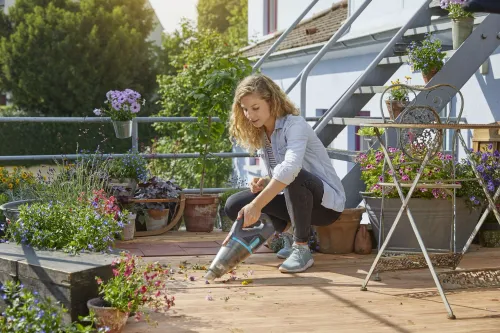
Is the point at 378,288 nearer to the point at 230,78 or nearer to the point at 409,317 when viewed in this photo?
the point at 409,317

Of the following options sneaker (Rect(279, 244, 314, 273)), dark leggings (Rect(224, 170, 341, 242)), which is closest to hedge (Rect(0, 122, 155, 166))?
dark leggings (Rect(224, 170, 341, 242))

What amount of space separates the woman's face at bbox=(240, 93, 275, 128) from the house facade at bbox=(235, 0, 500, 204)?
7.47 feet

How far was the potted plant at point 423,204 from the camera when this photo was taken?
5500 millimetres

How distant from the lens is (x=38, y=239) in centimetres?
425

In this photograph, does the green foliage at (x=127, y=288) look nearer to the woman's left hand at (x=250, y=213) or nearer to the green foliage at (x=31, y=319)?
the green foliage at (x=31, y=319)

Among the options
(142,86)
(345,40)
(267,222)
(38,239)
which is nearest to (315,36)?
(345,40)

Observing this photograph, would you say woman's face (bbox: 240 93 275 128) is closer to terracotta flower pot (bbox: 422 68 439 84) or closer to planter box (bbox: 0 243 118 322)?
planter box (bbox: 0 243 118 322)

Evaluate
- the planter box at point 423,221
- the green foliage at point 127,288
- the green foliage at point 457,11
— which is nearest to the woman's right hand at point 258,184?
the planter box at point 423,221

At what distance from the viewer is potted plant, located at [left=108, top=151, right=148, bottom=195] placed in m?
6.67

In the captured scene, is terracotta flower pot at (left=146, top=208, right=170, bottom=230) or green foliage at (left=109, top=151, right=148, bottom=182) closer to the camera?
terracotta flower pot at (left=146, top=208, right=170, bottom=230)

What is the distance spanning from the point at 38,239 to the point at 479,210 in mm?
3006

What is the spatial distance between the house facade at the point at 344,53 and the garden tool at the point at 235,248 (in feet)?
8.94

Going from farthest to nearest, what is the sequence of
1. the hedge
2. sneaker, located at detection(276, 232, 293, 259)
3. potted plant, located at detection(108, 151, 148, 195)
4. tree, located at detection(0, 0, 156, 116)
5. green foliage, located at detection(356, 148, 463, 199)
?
tree, located at detection(0, 0, 156, 116)
the hedge
potted plant, located at detection(108, 151, 148, 195)
sneaker, located at detection(276, 232, 293, 259)
green foliage, located at detection(356, 148, 463, 199)

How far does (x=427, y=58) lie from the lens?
20.9 feet
